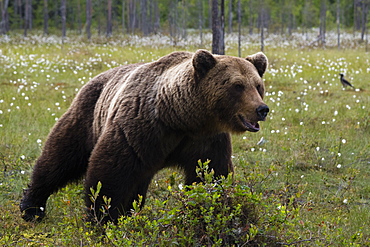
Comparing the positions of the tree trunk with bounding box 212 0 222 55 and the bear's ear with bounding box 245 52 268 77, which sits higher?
the bear's ear with bounding box 245 52 268 77

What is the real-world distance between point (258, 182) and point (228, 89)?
1.76m

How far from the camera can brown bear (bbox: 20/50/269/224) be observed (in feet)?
13.3

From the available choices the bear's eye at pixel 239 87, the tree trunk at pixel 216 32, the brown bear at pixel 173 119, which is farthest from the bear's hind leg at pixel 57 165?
the tree trunk at pixel 216 32

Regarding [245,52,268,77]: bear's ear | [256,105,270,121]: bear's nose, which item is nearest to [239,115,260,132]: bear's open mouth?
[256,105,270,121]: bear's nose

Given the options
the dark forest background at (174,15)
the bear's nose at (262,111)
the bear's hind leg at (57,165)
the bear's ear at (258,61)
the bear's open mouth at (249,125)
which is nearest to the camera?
the bear's nose at (262,111)

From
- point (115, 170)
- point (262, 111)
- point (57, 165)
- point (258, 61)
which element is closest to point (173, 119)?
point (115, 170)

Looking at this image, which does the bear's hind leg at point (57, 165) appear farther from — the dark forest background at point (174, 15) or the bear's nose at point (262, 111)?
the dark forest background at point (174, 15)

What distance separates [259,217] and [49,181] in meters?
2.38

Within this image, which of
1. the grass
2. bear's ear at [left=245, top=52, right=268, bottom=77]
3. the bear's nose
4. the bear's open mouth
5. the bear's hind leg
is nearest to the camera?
the grass

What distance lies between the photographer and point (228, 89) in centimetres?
403

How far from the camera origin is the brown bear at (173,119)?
4.05m

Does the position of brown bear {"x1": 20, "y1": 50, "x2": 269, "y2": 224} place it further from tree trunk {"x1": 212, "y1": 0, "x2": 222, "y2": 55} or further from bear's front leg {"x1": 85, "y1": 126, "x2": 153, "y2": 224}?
tree trunk {"x1": 212, "y1": 0, "x2": 222, "y2": 55}

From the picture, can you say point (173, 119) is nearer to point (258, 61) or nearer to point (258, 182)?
point (258, 61)

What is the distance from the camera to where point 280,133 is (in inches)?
344
